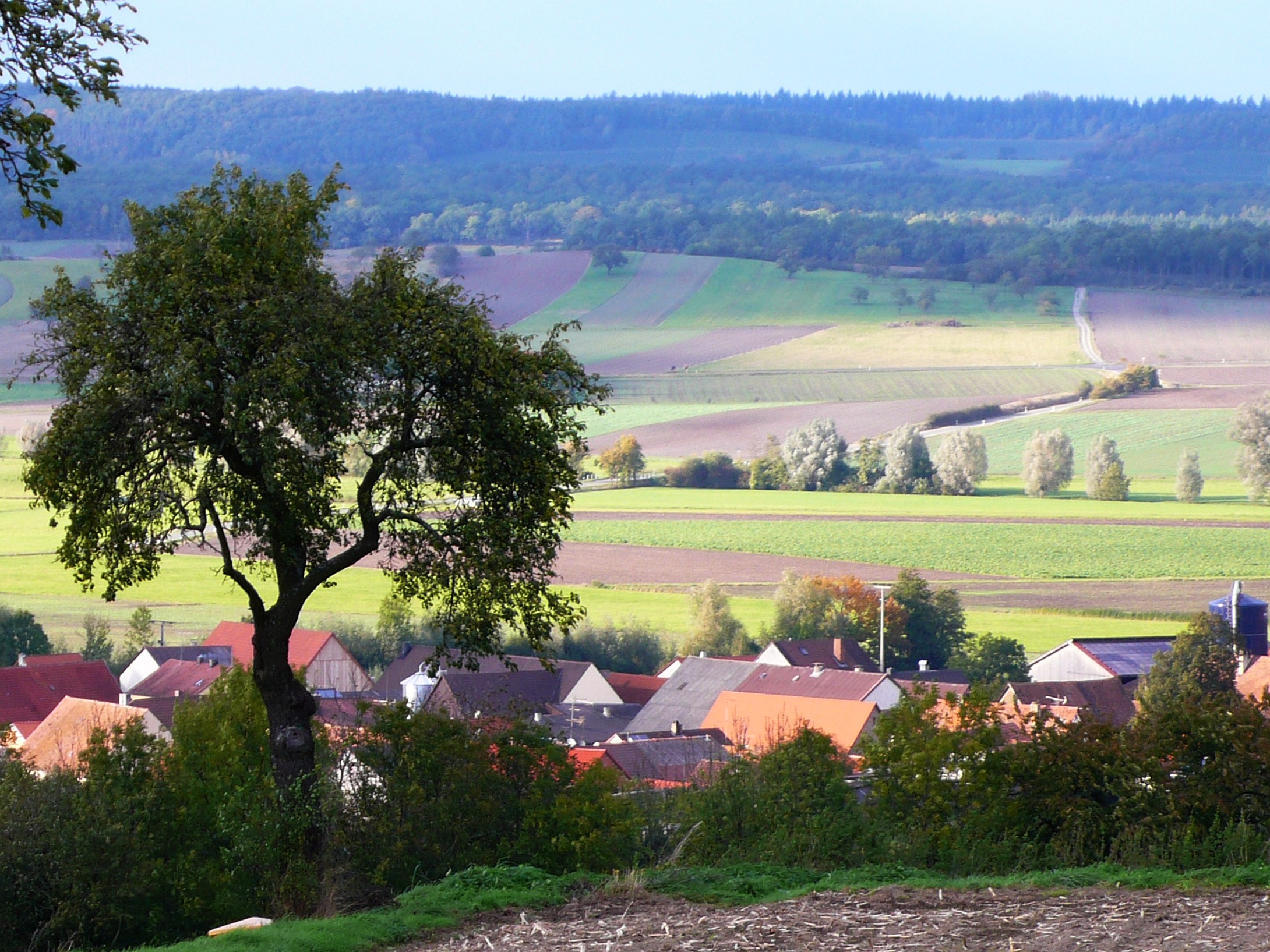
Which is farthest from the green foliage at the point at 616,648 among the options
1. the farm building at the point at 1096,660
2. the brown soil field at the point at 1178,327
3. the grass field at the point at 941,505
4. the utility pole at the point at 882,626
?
the brown soil field at the point at 1178,327

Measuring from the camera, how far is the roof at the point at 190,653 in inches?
2046

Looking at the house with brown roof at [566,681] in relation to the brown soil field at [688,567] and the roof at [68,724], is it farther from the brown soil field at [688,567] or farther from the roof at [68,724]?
the roof at [68,724]

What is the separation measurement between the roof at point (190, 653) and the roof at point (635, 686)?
1264 centimetres

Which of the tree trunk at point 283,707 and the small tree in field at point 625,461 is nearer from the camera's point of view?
the tree trunk at point 283,707

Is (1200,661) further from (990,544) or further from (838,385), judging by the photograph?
(838,385)

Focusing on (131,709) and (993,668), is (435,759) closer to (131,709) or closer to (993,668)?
(131,709)

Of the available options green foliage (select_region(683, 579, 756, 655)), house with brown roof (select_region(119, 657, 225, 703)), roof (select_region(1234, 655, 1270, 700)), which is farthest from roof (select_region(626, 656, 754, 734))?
roof (select_region(1234, 655, 1270, 700))

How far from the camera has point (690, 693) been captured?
4659 cm

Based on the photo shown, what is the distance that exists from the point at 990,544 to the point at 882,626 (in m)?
17.2

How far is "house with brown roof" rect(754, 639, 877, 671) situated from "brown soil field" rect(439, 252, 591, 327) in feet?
238

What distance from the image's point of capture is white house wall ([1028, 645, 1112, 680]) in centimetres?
4953

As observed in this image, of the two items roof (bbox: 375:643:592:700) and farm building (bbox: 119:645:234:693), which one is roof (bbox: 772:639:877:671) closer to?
roof (bbox: 375:643:592:700)

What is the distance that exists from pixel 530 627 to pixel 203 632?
4917cm

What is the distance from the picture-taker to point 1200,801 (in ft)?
40.4
